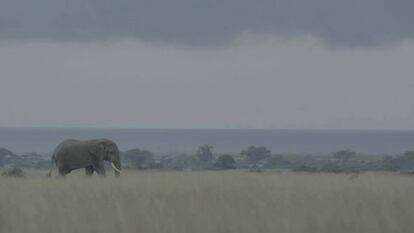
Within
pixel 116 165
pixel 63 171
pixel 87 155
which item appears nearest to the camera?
pixel 116 165

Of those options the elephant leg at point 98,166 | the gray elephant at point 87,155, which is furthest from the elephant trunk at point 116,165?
the elephant leg at point 98,166

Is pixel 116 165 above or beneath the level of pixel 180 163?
above

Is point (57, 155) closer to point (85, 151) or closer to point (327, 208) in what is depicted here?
point (85, 151)

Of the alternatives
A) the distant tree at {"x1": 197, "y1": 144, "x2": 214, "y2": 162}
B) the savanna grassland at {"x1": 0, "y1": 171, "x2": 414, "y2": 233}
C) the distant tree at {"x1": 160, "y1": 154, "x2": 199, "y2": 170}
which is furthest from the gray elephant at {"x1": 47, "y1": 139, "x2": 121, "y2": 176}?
the distant tree at {"x1": 197, "y1": 144, "x2": 214, "y2": 162}

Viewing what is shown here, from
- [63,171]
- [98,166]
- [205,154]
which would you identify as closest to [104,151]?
[98,166]

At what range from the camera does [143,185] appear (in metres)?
19.8

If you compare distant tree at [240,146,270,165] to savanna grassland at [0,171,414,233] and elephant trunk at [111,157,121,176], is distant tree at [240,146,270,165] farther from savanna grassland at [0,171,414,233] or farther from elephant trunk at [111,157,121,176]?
savanna grassland at [0,171,414,233]

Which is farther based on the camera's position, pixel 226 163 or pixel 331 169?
pixel 226 163

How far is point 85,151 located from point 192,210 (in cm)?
1888

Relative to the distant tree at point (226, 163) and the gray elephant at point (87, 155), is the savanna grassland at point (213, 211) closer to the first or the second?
the gray elephant at point (87, 155)

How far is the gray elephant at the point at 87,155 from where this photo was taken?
32.0 meters

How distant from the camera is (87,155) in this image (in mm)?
32312

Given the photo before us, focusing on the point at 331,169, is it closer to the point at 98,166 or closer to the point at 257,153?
the point at 98,166

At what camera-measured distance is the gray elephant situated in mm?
31984
